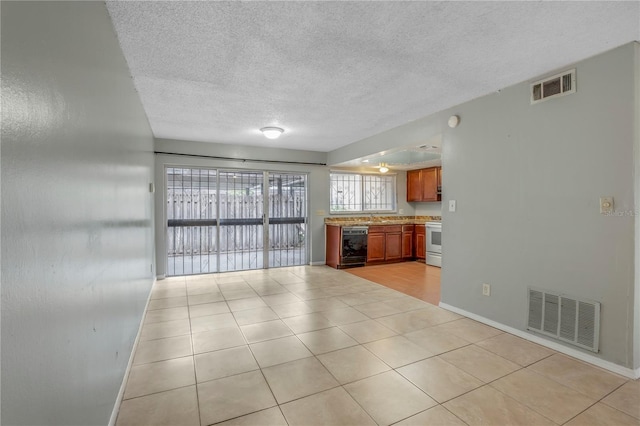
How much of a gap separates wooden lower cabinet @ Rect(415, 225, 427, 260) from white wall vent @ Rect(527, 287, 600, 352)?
3876 mm

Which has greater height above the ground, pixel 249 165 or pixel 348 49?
pixel 348 49

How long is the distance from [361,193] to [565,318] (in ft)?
16.6

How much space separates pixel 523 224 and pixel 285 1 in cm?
279

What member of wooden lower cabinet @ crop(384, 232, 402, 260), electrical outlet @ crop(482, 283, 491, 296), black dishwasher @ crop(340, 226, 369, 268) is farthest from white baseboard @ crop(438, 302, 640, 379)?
wooden lower cabinet @ crop(384, 232, 402, 260)

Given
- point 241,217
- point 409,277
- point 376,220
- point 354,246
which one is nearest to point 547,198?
point 409,277

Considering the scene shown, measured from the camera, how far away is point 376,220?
6945 mm

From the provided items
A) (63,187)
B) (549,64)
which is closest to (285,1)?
(63,187)

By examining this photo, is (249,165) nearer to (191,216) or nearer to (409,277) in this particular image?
(191,216)

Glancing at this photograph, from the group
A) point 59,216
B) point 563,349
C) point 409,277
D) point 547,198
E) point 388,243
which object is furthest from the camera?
point 388,243

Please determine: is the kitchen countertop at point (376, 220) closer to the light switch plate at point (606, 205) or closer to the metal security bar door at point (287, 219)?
the metal security bar door at point (287, 219)

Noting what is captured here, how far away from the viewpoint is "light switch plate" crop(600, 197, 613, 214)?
230 cm

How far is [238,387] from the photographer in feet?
6.79

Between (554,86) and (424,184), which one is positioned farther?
(424,184)

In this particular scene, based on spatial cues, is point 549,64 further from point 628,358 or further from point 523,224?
point 628,358
